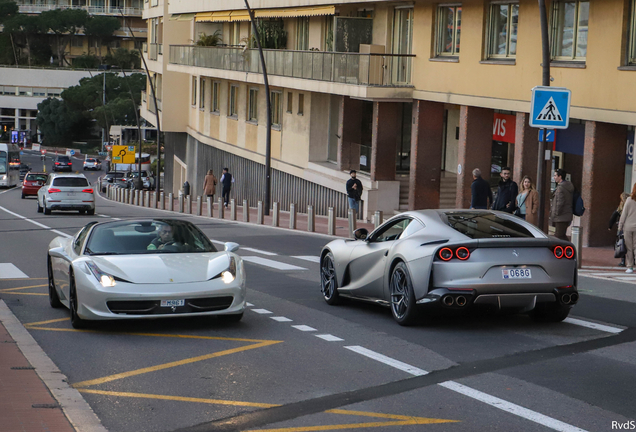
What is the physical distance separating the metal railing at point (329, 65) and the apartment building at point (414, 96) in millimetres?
45

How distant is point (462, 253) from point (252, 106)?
35.7m

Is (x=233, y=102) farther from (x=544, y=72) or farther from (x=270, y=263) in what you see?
(x=544, y=72)

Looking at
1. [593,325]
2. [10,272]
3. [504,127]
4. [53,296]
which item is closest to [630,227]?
[593,325]

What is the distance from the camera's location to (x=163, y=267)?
10.3 m

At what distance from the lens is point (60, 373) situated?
27.3 feet

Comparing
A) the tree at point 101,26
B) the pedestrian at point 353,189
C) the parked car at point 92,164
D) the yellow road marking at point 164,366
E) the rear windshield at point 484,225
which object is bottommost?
the parked car at point 92,164

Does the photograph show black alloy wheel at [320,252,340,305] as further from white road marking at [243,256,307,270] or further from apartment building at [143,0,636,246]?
apartment building at [143,0,636,246]

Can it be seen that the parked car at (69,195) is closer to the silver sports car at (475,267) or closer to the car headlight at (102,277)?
the car headlight at (102,277)

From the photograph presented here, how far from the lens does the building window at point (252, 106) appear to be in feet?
146

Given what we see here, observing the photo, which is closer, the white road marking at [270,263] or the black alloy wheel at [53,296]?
the black alloy wheel at [53,296]

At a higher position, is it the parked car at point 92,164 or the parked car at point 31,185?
the parked car at point 31,185

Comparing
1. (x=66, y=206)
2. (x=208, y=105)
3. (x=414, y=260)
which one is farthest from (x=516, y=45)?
(x=208, y=105)

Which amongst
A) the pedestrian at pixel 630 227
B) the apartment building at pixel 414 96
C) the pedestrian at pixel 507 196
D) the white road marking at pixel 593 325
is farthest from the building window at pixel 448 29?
the white road marking at pixel 593 325

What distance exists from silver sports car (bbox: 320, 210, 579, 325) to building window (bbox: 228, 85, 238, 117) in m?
37.0
